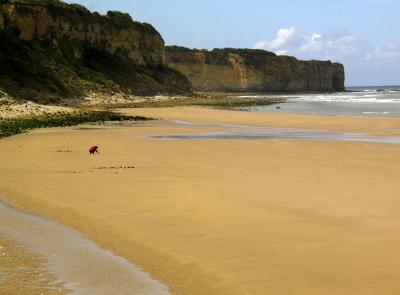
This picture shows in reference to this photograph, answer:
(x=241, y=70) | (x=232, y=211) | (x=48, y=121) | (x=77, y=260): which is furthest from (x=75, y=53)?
(x=241, y=70)

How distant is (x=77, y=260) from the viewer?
20.1ft

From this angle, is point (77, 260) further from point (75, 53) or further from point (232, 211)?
point (75, 53)

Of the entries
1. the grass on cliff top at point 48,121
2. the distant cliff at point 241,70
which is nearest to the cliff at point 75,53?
the grass on cliff top at point 48,121

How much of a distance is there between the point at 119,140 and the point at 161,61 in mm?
69764

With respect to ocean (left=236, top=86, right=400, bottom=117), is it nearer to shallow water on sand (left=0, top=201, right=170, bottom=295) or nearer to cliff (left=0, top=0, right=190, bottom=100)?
A: cliff (left=0, top=0, right=190, bottom=100)

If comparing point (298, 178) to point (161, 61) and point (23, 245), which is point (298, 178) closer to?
point (23, 245)

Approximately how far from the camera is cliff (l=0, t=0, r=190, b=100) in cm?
4841

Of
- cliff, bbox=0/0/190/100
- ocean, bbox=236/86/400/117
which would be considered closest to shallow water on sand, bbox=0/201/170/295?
cliff, bbox=0/0/190/100

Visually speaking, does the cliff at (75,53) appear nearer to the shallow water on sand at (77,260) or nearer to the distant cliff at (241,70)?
the shallow water on sand at (77,260)

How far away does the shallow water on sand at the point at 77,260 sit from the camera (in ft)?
17.3

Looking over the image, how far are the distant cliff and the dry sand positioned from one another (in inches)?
5048

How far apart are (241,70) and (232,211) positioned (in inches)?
5581

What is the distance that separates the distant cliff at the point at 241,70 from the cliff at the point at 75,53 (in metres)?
55.8

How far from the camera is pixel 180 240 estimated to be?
22.5 feet
